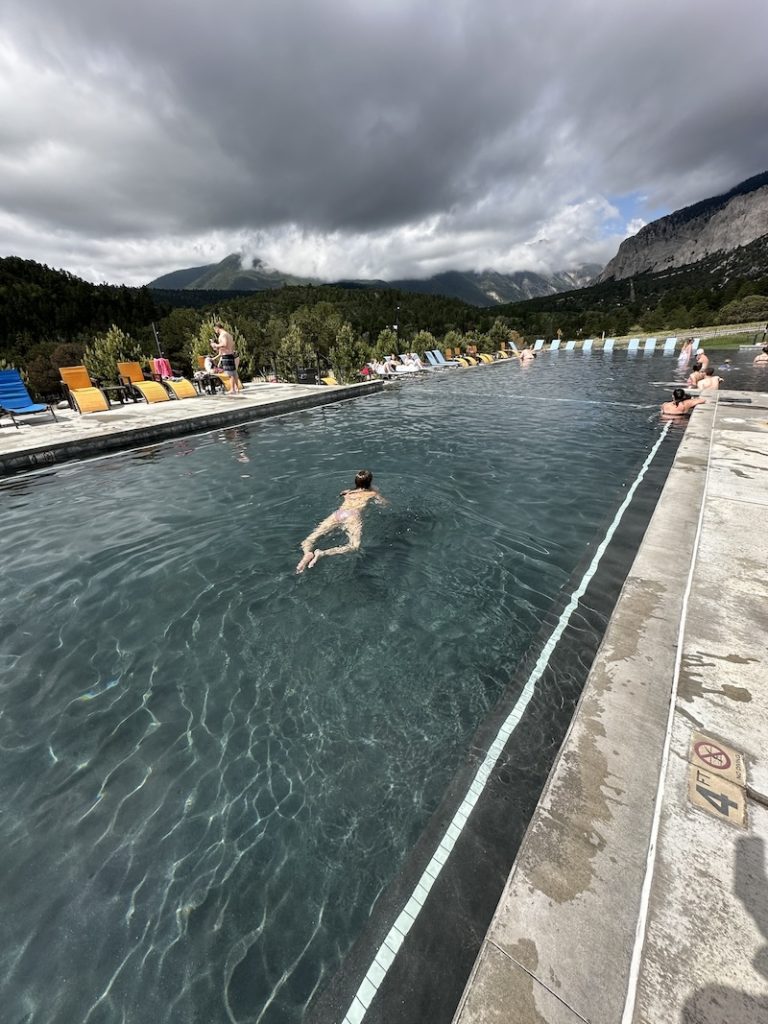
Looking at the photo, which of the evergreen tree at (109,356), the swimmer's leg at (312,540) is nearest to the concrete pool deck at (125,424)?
the evergreen tree at (109,356)

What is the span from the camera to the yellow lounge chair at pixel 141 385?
51.2ft

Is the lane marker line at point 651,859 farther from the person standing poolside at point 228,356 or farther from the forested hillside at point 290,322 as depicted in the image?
the forested hillside at point 290,322

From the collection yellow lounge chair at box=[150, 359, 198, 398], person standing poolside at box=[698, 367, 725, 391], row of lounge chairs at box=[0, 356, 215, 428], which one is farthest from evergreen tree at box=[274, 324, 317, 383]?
person standing poolside at box=[698, 367, 725, 391]

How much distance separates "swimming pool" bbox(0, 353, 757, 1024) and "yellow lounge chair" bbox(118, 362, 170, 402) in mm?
8861

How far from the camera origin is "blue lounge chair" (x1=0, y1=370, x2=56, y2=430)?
11961mm

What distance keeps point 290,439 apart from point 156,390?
7626 mm

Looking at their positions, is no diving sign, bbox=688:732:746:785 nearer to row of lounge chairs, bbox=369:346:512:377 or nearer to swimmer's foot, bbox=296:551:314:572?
swimmer's foot, bbox=296:551:314:572

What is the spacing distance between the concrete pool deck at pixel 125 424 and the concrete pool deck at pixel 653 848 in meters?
11.2

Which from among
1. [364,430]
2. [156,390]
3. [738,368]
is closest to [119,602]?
[364,430]

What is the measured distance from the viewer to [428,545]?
575cm

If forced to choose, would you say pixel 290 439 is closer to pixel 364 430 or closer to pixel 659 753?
pixel 364 430

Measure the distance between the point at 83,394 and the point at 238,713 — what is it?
584 inches

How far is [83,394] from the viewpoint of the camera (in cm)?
1410

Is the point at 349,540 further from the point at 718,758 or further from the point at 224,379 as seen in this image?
the point at 224,379
